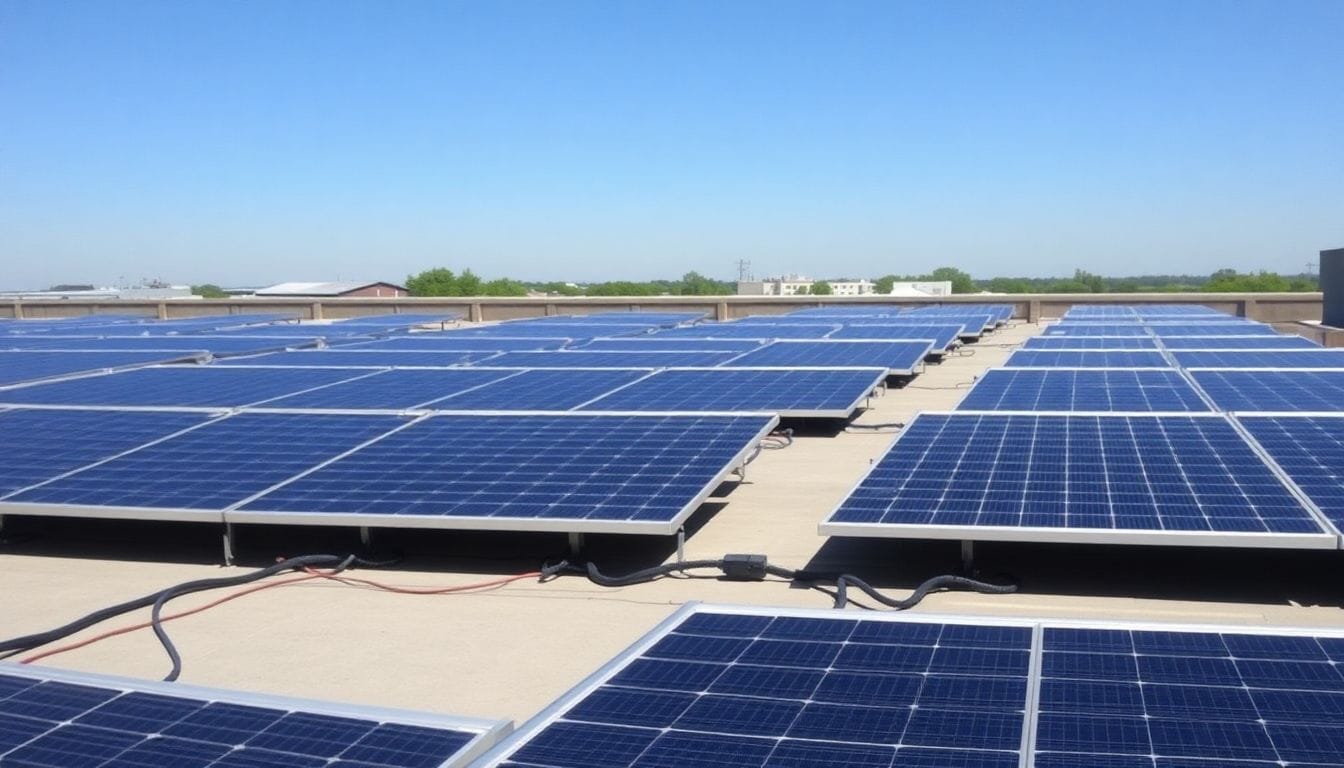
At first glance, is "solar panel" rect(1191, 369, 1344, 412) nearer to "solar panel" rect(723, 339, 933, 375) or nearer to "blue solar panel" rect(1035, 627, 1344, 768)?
"solar panel" rect(723, 339, 933, 375)

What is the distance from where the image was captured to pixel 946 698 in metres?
5.59

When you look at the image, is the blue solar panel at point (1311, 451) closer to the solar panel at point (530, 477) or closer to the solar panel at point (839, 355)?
the solar panel at point (530, 477)

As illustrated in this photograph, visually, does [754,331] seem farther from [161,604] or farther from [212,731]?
[212,731]

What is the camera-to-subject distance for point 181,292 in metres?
109

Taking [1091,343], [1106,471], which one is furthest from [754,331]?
[1106,471]

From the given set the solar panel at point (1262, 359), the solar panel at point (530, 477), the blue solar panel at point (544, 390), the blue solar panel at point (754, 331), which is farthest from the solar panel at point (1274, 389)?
the blue solar panel at point (754, 331)

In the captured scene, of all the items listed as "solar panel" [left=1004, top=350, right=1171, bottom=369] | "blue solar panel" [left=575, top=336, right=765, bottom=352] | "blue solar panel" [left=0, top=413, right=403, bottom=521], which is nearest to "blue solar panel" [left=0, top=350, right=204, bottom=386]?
"blue solar panel" [left=0, top=413, right=403, bottom=521]

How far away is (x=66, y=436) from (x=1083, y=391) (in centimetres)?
1322

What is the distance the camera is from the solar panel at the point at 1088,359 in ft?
70.9

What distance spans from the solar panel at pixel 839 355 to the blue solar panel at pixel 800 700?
1495 cm

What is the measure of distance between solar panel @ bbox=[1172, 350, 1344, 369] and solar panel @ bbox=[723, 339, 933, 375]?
502cm

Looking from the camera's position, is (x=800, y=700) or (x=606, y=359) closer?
(x=800, y=700)

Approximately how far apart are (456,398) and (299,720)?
1169 centimetres

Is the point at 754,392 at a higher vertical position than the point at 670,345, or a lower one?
lower
